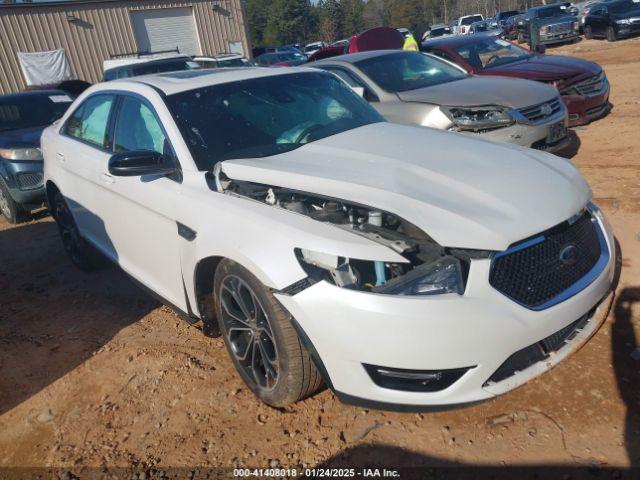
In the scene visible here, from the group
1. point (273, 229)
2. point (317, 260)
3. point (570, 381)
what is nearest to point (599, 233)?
point (570, 381)

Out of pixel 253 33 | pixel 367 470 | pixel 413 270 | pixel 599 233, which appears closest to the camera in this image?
pixel 413 270

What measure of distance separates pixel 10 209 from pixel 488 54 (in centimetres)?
701

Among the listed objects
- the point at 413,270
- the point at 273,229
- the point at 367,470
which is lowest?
the point at 367,470

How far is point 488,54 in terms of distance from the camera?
7391mm

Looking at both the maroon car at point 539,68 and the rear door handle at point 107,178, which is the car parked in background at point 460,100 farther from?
the rear door handle at point 107,178

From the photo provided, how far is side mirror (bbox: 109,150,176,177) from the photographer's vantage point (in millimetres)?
2707

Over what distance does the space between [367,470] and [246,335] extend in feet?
3.05

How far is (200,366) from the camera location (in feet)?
10.0

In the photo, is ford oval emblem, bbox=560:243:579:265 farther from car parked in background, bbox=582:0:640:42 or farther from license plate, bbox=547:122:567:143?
car parked in background, bbox=582:0:640:42

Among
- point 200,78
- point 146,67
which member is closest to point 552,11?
point 146,67

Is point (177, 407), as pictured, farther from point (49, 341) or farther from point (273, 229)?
point (49, 341)

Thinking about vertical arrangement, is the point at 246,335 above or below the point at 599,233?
below

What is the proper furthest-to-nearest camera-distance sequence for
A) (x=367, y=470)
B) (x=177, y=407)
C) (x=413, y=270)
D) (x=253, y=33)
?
(x=253, y=33)
(x=177, y=407)
(x=367, y=470)
(x=413, y=270)

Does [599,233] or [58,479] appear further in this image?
[599,233]
